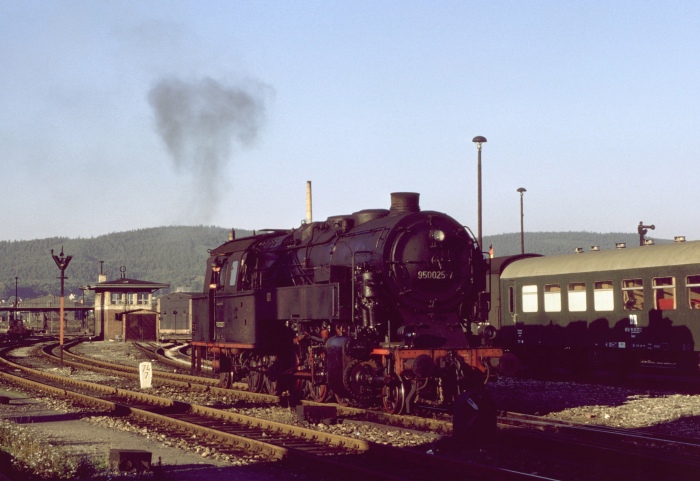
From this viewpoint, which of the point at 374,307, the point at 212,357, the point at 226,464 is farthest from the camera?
the point at 212,357

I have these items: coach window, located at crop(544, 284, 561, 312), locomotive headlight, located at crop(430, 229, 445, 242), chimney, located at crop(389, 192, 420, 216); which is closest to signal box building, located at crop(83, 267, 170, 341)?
coach window, located at crop(544, 284, 561, 312)

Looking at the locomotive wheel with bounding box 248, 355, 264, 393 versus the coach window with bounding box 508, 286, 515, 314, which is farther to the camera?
the coach window with bounding box 508, 286, 515, 314

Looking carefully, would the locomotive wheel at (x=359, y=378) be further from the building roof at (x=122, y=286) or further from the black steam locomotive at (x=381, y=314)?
the building roof at (x=122, y=286)

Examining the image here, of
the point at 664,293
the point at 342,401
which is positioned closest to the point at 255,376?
the point at 342,401

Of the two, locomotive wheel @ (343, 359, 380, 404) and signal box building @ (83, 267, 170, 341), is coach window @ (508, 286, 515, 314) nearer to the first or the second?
locomotive wheel @ (343, 359, 380, 404)

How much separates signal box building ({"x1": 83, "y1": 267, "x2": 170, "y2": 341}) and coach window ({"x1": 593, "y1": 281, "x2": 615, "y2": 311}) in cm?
3991

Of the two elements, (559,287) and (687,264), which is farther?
(559,287)

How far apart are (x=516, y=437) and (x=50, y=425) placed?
Answer: 28.1 feet

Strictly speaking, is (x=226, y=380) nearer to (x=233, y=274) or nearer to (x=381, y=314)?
(x=233, y=274)

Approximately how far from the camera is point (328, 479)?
31.1 ft

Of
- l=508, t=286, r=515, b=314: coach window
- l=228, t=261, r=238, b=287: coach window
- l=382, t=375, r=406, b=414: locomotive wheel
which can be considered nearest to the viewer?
l=382, t=375, r=406, b=414: locomotive wheel

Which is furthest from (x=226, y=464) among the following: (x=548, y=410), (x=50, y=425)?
(x=548, y=410)

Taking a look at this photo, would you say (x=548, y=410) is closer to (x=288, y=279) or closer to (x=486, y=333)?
(x=486, y=333)

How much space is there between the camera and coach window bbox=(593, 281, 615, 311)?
22062 mm
